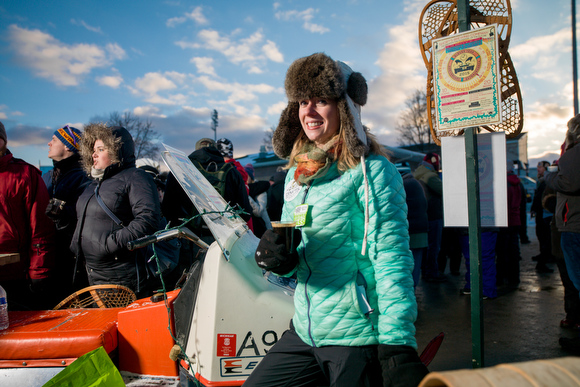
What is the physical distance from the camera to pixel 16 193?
314cm

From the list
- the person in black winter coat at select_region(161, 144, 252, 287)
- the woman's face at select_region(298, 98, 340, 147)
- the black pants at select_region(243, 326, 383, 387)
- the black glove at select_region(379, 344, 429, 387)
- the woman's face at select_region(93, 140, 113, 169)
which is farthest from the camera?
the person in black winter coat at select_region(161, 144, 252, 287)

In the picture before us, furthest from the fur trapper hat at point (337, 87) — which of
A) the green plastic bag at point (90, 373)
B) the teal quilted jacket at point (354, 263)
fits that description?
the green plastic bag at point (90, 373)

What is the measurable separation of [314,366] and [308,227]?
0.60m

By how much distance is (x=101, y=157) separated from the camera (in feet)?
9.87

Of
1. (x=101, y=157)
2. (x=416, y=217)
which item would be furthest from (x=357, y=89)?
(x=416, y=217)

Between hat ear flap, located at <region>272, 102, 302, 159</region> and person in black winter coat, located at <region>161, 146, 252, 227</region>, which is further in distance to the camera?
person in black winter coat, located at <region>161, 146, 252, 227</region>

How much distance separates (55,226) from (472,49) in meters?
3.79

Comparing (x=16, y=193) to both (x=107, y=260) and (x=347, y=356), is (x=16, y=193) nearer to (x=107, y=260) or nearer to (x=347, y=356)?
(x=107, y=260)

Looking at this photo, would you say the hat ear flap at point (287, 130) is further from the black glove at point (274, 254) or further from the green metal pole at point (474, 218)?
the green metal pole at point (474, 218)

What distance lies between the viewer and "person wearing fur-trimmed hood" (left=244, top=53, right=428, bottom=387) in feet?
4.66

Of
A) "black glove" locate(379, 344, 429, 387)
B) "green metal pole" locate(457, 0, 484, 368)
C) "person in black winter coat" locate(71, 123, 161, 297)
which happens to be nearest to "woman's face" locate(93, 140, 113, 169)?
"person in black winter coat" locate(71, 123, 161, 297)

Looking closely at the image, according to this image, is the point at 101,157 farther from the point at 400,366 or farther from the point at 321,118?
the point at 400,366

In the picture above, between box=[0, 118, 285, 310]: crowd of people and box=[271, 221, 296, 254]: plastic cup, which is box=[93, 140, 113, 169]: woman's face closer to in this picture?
box=[0, 118, 285, 310]: crowd of people

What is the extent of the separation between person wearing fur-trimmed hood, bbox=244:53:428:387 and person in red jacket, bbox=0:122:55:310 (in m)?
2.50
